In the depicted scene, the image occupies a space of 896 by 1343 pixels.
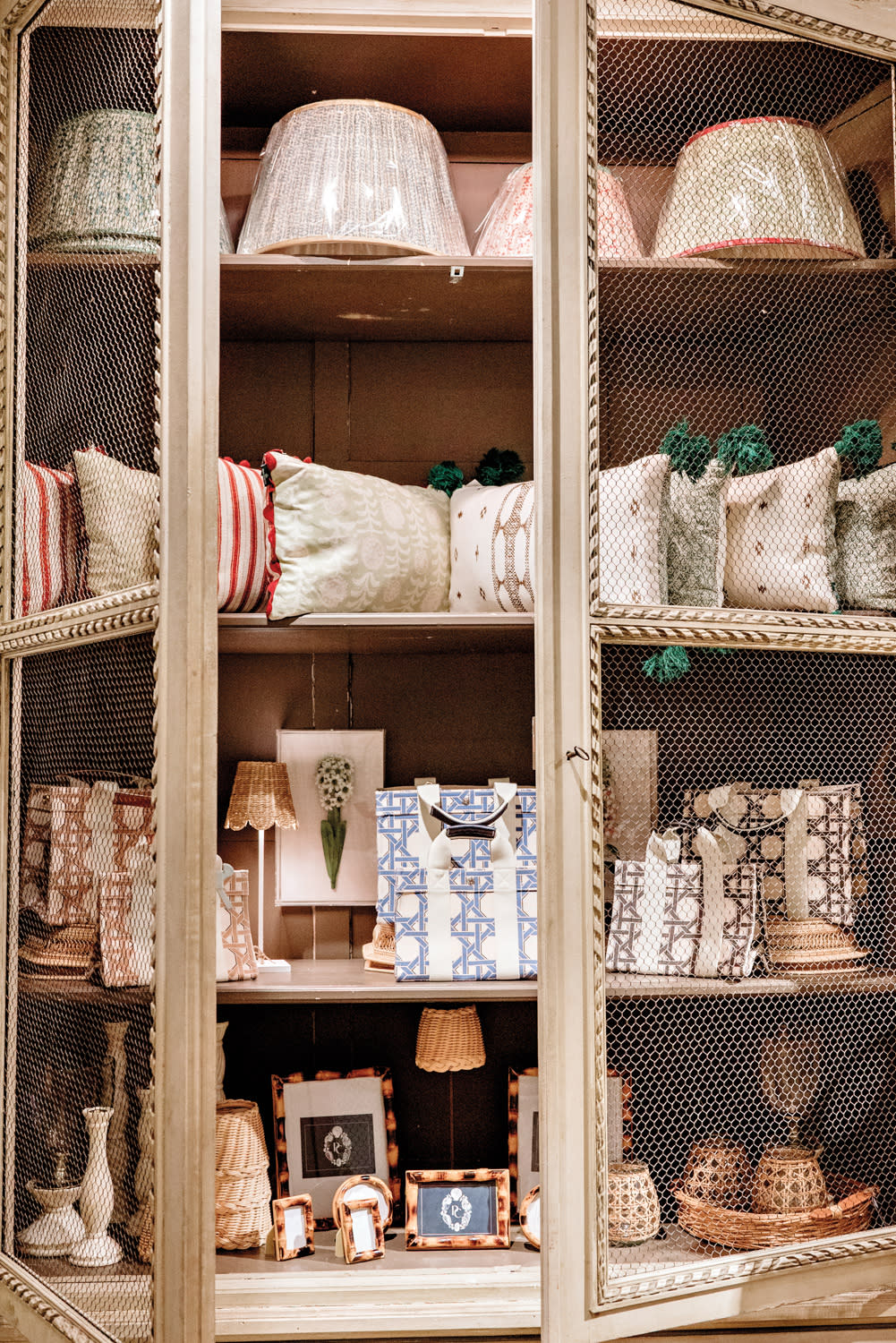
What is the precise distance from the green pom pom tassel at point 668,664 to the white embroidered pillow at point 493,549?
415 mm

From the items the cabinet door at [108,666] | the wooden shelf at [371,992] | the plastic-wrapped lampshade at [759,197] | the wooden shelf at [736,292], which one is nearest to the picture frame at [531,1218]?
the wooden shelf at [371,992]

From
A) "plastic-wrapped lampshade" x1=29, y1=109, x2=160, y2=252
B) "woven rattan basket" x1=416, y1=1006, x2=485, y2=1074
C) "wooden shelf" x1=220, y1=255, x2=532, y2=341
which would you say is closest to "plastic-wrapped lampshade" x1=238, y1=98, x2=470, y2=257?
"wooden shelf" x1=220, y1=255, x2=532, y2=341

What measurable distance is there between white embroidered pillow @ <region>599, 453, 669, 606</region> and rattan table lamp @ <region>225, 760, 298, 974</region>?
860 millimetres

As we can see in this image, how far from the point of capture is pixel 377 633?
6.55 ft

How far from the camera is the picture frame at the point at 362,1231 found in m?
1.92

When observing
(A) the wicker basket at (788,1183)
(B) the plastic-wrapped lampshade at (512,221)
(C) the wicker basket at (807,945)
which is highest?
(B) the plastic-wrapped lampshade at (512,221)

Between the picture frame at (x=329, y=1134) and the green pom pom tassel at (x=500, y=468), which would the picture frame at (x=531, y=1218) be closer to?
the picture frame at (x=329, y=1134)

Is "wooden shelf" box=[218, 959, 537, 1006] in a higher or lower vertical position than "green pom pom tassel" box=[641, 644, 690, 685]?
lower

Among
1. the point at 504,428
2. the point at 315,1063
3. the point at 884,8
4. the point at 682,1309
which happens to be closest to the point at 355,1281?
the point at 315,1063

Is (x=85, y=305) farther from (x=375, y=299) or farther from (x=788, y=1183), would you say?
(x=788, y=1183)

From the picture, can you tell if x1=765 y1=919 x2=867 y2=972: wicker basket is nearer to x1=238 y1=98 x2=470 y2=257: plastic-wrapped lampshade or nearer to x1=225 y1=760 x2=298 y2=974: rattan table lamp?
x1=225 y1=760 x2=298 y2=974: rattan table lamp

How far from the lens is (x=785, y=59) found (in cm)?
169

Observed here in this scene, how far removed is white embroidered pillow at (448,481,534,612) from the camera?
1956 mm

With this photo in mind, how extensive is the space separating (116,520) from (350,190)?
75 centimetres
